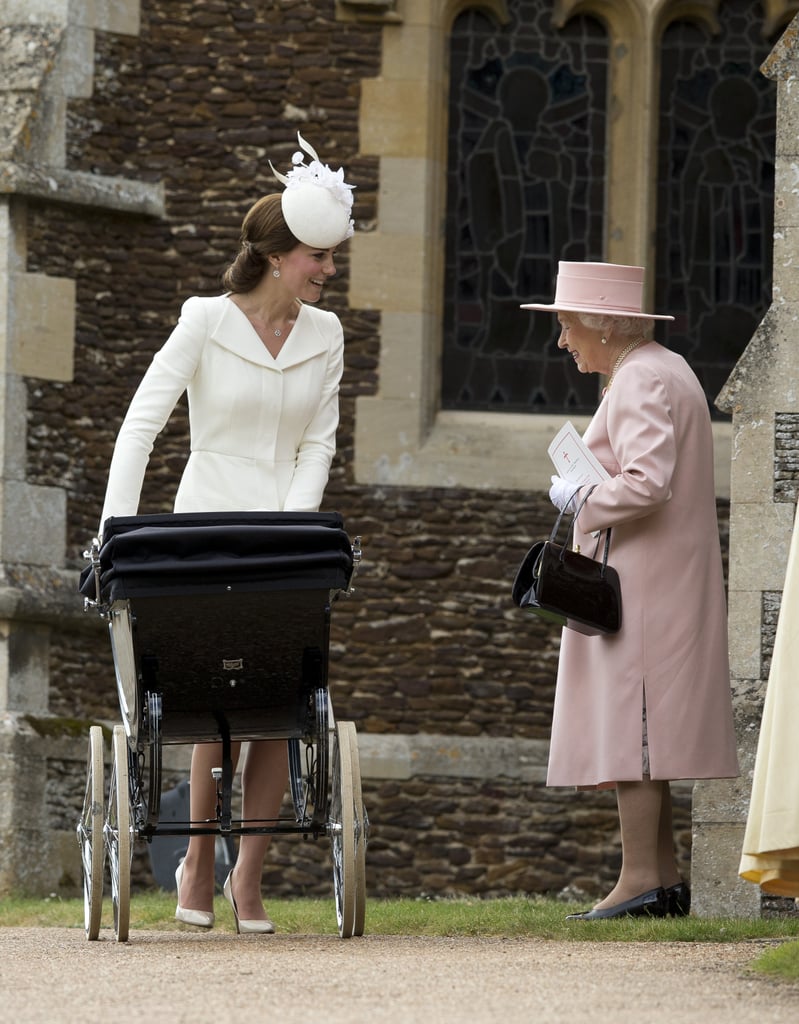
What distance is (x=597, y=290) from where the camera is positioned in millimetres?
6766

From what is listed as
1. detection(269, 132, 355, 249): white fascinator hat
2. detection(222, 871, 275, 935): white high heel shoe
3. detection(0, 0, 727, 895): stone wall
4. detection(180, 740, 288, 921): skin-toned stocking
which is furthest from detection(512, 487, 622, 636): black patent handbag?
detection(0, 0, 727, 895): stone wall

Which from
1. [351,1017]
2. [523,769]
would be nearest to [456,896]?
[523,769]

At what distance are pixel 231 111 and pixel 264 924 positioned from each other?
5986 millimetres

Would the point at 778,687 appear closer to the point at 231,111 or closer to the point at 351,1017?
the point at 351,1017

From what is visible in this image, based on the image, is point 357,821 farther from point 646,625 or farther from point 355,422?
point 355,422

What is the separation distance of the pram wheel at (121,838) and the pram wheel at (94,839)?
5 centimetres

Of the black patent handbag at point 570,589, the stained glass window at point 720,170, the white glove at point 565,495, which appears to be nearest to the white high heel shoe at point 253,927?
the black patent handbag at point 570,589

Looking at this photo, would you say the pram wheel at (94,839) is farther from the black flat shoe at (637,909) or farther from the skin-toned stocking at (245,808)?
the black flat shoe at (637,909)

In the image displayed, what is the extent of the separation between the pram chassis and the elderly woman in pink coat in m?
1.00

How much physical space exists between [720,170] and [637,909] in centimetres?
613

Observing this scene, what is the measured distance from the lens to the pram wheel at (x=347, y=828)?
5824mm

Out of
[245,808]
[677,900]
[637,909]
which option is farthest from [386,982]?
[677,900]

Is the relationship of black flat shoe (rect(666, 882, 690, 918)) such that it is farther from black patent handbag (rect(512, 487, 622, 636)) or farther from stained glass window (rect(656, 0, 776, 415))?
stained glass window (rect(656, 0, 776, 415))

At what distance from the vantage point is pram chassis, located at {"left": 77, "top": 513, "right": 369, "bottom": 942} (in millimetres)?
5695
